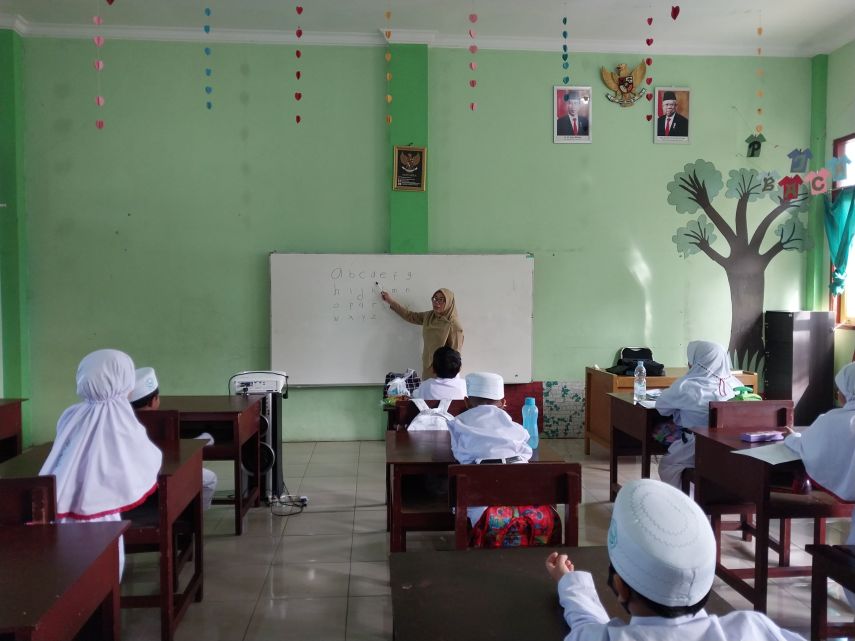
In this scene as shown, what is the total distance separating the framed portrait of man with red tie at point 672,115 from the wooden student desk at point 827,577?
15.0 feet

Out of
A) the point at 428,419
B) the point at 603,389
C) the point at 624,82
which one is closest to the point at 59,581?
the point at 428,419

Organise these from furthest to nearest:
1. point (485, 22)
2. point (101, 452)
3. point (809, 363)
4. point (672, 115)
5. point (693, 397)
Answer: point (672, 115), point (809, 363), point (485, 22), point (693, 397), point (101, 452)

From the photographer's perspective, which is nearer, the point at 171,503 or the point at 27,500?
the point at 27,500

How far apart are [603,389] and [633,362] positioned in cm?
41

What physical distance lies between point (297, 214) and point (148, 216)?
1.31 meters

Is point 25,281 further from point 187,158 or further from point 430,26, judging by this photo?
point 430,26

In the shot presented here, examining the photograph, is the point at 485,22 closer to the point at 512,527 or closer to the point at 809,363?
the point at 809,363

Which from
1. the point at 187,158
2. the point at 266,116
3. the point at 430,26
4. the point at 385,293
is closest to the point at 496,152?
the point at 430,26

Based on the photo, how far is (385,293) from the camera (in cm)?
548

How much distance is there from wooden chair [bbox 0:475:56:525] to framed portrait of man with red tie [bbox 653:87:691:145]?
5619mm

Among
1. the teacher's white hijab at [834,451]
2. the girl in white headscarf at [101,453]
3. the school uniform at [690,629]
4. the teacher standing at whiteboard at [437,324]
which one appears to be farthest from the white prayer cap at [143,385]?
the teacher's white hijab at [834,451]

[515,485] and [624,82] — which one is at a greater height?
[624,82]

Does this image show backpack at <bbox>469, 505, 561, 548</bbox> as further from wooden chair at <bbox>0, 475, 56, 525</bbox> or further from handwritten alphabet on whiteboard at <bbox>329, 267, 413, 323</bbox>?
handwritten alphabet on whiteboard at <bbox>329, 267, 413, 323</bbox>

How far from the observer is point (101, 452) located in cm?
209
